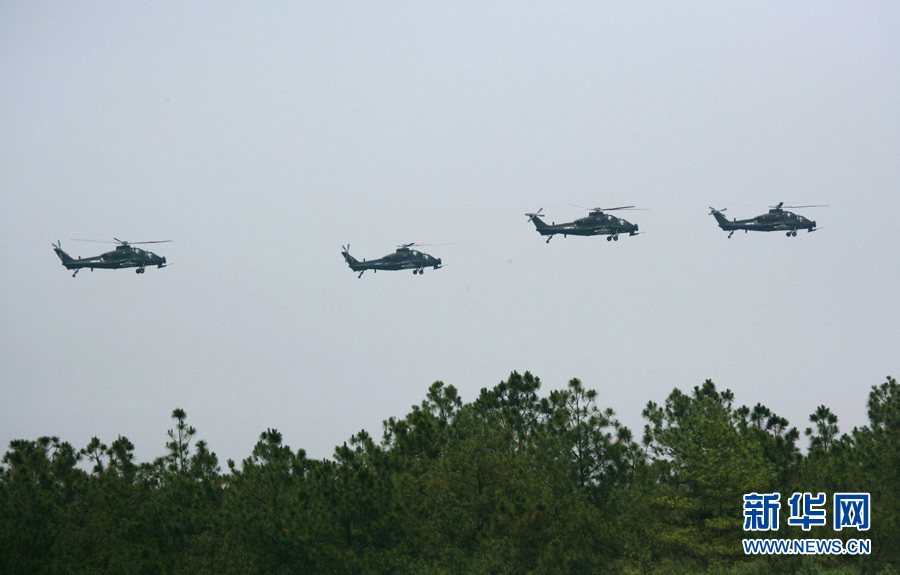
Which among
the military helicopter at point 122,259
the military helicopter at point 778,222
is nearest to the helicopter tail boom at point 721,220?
the military helicopter at point 778,222

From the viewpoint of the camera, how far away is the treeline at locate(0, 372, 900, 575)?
1741 inches

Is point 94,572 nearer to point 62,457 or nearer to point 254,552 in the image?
point 254,552

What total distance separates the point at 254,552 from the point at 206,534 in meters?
2.79

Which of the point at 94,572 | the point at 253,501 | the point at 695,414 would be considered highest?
the point at 695,414

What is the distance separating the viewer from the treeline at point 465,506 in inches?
1741

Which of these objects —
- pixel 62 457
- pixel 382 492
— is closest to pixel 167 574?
pixel 382 492

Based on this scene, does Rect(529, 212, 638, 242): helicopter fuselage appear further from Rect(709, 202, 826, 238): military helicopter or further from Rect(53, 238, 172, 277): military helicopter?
Rect(53, 238, 172, 277): military helicopter

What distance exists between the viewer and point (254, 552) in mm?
43500

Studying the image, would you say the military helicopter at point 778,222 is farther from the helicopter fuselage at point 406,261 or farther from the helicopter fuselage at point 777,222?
the helicopter fuselage at point 406,261

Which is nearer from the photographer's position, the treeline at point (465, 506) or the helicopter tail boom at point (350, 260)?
the treeline at point (465, 506)

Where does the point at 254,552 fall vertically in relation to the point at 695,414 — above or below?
below

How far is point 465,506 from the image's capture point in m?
47.5

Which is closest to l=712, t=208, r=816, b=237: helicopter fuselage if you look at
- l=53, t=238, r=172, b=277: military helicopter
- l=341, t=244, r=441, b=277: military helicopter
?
l=341, t=244, r=441, b=277: military helicopter

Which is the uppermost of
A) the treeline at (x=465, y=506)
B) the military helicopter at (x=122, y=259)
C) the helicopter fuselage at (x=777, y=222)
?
the helicopter fuselage at (x=777, y=222)
